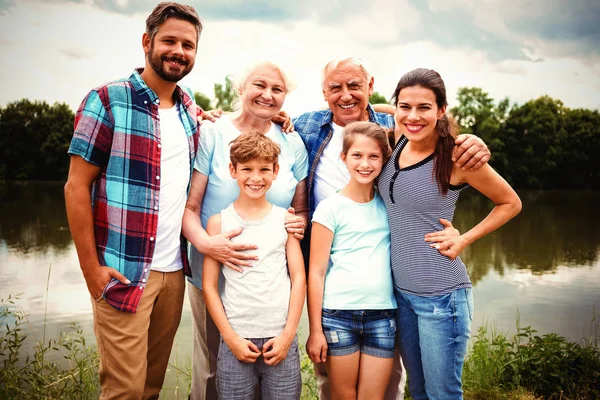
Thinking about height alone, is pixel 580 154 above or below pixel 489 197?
above

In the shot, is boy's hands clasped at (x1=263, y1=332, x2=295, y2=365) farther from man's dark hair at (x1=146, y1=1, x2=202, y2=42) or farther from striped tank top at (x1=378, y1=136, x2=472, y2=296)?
man's dark hair at (x1=146, y1=1, x2=202, y2=42)

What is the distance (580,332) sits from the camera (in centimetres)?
920

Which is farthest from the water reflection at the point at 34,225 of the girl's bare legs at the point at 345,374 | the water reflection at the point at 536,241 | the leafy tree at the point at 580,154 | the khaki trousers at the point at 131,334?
the leafy tree at the point at 580,154

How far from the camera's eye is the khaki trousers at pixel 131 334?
274 centimetres

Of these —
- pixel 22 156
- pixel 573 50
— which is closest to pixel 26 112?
pixel 22 156

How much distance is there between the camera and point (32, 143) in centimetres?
5219

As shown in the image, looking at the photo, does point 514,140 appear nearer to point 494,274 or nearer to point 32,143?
point 494,274

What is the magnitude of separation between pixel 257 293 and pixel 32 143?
188 feet

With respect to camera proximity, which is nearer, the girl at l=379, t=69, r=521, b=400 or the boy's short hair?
the girl at l=379, t=69, r=521, b=400

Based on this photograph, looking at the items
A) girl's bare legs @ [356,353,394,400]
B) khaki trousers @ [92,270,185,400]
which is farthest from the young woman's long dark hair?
khaki trousers @ [92,270,185,400]

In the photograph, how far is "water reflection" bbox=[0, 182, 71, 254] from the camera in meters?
17.3

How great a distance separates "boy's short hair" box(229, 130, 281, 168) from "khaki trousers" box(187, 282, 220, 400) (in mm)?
1107

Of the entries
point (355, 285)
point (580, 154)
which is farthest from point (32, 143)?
point (355, 285)

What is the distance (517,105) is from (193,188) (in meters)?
51.7
